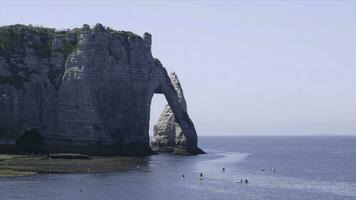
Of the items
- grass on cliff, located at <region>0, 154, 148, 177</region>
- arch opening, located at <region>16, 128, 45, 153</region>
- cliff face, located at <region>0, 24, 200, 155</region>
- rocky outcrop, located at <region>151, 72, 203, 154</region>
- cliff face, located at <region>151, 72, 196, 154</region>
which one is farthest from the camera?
cliff face, located at <region>151, 72, 196, 154</region>

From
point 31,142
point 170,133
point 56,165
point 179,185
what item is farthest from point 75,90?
point 179,185

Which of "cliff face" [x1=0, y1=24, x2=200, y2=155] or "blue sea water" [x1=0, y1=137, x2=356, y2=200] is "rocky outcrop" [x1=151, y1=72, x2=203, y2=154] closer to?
"cliff face" [x1=0, y1=24, x2=200, y2=155]

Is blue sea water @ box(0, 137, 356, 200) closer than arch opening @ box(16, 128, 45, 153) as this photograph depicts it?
Yes

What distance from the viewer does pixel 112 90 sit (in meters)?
140

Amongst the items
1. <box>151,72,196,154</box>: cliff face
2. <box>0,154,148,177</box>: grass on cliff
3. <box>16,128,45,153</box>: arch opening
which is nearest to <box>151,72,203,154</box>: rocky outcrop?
<box>151,72,196,154</box>: cliff face

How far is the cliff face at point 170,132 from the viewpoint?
524ft

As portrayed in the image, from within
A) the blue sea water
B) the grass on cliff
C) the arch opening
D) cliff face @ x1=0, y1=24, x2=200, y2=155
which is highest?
cliff face @ x1=0, y1=24, x2=200, y2=155

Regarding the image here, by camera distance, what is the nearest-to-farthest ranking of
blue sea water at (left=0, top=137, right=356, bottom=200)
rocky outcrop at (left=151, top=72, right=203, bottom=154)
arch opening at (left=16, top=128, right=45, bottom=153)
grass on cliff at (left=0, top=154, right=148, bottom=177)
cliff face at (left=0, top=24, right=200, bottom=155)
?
→ blue sea water at (left=0, top=137, right=356, bottom=200), grass on cliff at (left=0, top=154, right=148, bottom=177), arch opening at (left=16, top=128, right=45, bottom=153), cliff face at (left=0, top=24, right=200, bottom=155), rocky outcrop at (left=151, top=72, right=203, bottom=154)

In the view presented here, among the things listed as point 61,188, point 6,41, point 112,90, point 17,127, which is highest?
point 6,41

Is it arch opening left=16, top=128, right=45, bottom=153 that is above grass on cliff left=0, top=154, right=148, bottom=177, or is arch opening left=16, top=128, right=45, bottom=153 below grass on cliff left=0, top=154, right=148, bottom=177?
above

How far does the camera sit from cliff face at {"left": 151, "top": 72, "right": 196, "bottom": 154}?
524 feet

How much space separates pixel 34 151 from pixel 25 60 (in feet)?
65.8

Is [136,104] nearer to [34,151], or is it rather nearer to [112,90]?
[112,90]

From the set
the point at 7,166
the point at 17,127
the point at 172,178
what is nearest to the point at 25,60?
the point at 17,127
